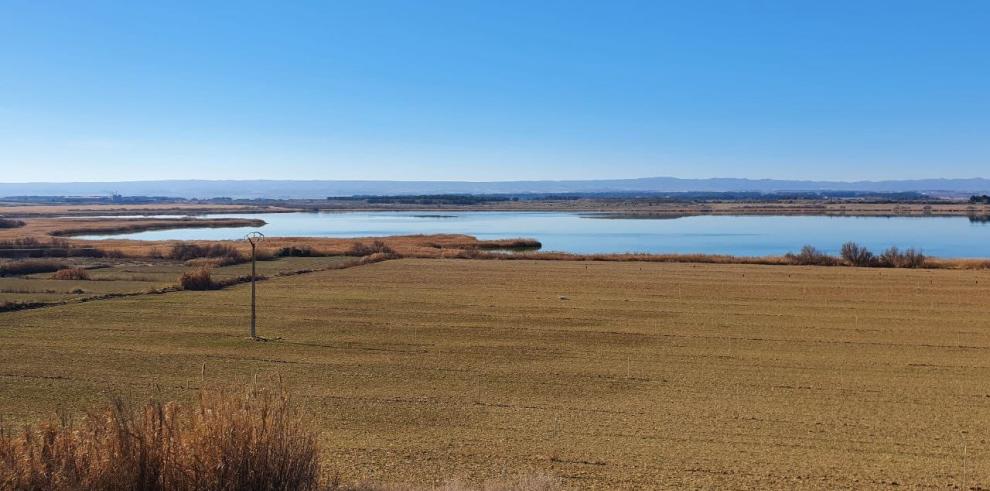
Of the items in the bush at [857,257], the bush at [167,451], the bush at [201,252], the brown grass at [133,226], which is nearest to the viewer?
the bush at [167,451]

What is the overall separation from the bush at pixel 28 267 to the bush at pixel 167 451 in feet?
114

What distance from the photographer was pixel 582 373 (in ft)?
50.4

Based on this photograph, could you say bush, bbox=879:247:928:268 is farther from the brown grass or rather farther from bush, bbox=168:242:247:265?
the brown grass

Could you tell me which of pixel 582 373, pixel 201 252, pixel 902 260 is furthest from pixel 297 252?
pixel 582 373

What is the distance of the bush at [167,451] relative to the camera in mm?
6398

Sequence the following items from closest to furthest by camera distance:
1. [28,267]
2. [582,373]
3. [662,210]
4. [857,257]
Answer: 1. [582,373]
2. [28,267]
3. [857,257]
4. [662,210]

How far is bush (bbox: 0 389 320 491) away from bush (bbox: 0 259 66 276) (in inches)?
1362

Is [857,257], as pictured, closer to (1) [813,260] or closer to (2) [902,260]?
(2) [902,260]

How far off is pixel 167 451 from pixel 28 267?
36230 mm

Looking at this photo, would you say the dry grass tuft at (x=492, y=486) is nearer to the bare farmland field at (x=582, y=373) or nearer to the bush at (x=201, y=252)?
the bare farmland field at (x=582, y=373)

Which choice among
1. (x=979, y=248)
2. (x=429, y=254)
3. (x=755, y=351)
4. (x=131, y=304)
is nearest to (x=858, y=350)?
(x=755, y=351)

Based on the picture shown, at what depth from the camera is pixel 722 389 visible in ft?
45.4

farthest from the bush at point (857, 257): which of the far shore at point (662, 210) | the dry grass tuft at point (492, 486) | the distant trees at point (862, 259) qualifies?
the far shore at point (662, 210)

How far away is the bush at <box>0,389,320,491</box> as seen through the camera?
6.40 meters
